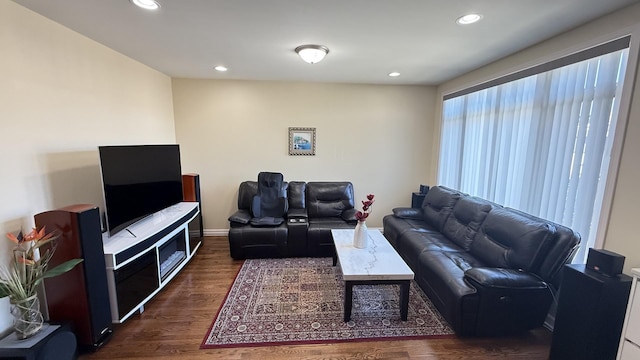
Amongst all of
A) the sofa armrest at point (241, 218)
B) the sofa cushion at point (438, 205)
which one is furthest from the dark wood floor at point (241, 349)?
the sofa cushion at point (438, 205)

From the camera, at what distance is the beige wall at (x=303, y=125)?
4164 millimetres

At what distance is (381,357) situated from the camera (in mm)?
1981

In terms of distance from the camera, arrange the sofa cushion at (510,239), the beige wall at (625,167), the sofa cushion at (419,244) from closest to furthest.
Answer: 1. the beige wall at (625,167)
2. the sofa cushion at (510,239)
3. the sofa cushion at (419,244)

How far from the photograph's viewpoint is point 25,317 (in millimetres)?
1683

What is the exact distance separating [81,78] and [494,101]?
4.26 meters

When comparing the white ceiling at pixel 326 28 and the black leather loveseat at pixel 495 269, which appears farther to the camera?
the black leather loveseat at pixel 495 269

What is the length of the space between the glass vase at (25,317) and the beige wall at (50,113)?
269mm

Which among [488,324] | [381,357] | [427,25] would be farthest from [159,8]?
[488,324]

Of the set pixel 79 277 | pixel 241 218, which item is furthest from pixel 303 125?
pixel 79 277

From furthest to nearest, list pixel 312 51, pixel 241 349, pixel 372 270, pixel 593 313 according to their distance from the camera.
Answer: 1. pixel 312 51
2. pixel 372 270
3. pixel 241 349
4. pixel 593 313

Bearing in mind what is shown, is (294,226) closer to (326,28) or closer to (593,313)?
(326,28)

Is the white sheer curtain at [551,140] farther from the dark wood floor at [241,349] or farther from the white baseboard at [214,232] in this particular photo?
the white baseboard at [214,232]

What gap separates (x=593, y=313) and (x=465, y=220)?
144 cm

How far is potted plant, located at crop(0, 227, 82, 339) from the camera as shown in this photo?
166 cm
